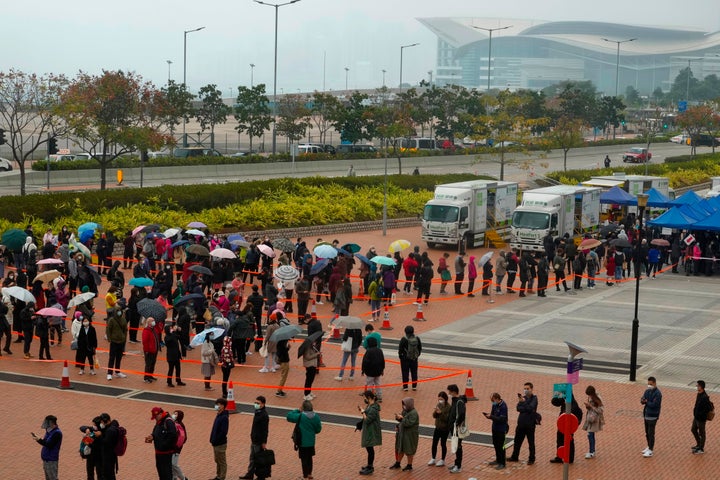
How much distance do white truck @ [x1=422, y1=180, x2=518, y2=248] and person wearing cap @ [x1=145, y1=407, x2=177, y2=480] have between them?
27838 millimetres

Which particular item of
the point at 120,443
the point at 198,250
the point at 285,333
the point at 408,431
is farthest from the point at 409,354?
the point at 198,250

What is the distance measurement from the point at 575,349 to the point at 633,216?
108ft

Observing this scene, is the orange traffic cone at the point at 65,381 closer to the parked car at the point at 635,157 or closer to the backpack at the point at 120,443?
the backpack at the point at 120,443

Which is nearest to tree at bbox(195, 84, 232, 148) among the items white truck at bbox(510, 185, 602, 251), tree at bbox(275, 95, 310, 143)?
tree at bbox(275, 95, 310, 143)

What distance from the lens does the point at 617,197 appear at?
4984 centimetres

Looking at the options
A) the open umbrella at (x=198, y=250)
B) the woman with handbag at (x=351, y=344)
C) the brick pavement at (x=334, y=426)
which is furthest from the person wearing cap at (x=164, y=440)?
the open umbrella at (x=198, y=250)

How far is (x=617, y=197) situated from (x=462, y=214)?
31.7ft

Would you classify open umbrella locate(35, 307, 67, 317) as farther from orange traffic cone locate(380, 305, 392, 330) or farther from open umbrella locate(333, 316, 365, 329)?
orange traffic cone locate(380, 305, 392, 330)

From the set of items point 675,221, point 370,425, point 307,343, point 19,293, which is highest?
point 675,221

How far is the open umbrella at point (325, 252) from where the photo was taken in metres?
31.5

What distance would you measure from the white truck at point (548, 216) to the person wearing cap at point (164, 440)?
93.3 feet

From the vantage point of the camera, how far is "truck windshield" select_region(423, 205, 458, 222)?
43878mm

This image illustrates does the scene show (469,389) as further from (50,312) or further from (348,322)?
(50,312)

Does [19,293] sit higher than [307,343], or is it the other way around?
[19,293]
